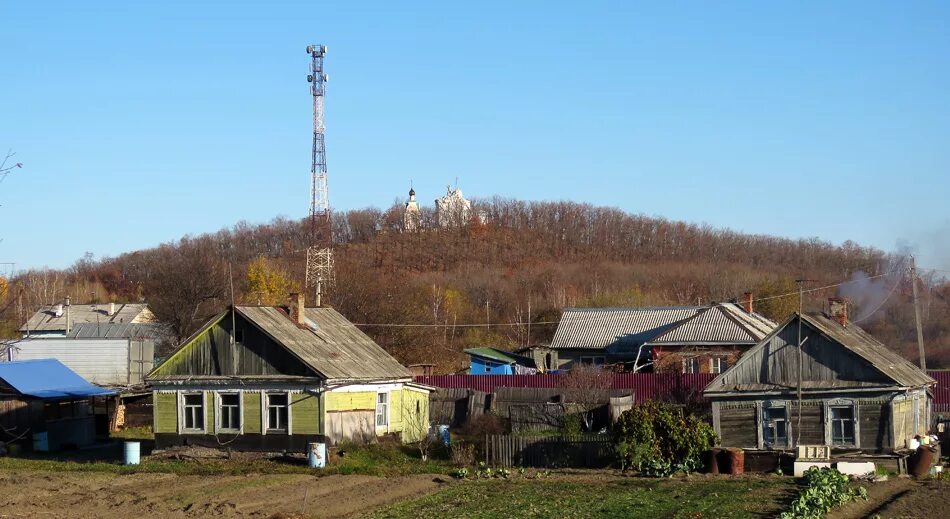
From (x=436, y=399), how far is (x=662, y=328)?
66.5 ft

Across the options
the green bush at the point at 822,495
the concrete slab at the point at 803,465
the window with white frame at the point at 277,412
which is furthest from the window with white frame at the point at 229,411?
the green bush at the point at 822,495

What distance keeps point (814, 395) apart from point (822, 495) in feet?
29.3

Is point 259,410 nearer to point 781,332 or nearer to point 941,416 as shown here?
point 781,332

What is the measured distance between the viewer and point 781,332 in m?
33.7

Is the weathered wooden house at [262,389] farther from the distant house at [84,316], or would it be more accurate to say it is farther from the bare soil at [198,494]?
the distant house at [84,316]

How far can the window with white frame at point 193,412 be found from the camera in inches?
1412

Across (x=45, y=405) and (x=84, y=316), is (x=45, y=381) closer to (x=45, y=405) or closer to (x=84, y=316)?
(x=45, y=405)

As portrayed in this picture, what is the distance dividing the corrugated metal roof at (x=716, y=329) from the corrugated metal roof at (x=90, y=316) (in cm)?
4175

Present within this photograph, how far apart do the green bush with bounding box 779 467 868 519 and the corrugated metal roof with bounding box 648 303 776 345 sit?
27218mm

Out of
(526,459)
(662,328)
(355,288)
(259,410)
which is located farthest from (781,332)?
(355,288)

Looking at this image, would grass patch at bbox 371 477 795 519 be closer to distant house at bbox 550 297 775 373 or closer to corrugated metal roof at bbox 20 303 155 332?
distant house at bbox 550 297 775 373

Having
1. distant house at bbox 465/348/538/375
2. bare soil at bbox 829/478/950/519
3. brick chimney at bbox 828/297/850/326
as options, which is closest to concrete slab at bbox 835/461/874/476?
bare soil at bbox 829/478/950/519

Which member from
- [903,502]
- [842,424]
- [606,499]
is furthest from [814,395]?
[606,499]

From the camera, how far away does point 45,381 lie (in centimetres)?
4234
